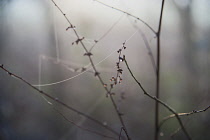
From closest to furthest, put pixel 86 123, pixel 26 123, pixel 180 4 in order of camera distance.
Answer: pixel 26 123 → pixel 86 123 → pixel 180 4

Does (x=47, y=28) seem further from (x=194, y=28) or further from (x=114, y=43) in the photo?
(x=194, y=28)

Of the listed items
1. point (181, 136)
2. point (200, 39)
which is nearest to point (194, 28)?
point (200, 39)

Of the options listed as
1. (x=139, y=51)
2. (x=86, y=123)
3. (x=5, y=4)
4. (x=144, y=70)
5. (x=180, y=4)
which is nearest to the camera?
(x=5, y=4)

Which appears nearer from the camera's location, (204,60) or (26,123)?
(26,123)

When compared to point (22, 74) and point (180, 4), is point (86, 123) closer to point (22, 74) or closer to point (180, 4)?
point (22, 74)

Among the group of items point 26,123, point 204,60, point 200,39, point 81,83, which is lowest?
point 26,123

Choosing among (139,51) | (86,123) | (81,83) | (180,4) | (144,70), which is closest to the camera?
(86,123)

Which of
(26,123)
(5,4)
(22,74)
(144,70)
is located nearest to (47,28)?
(22,74)

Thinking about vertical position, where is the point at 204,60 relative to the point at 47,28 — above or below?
above

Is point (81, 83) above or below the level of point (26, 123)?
above
